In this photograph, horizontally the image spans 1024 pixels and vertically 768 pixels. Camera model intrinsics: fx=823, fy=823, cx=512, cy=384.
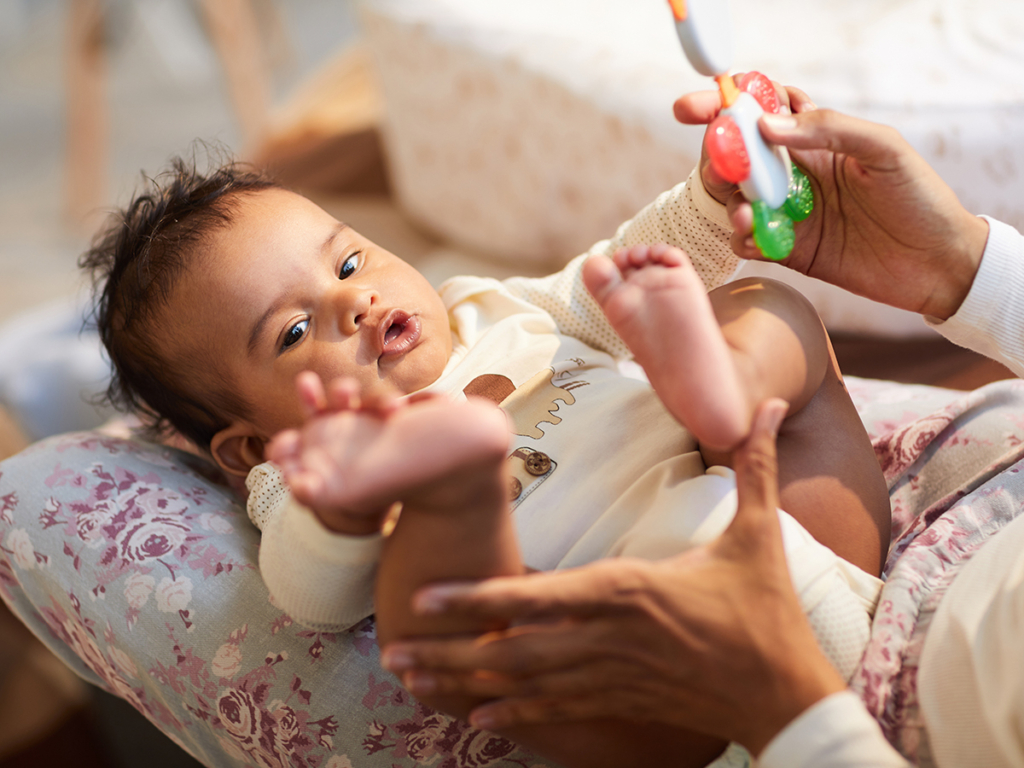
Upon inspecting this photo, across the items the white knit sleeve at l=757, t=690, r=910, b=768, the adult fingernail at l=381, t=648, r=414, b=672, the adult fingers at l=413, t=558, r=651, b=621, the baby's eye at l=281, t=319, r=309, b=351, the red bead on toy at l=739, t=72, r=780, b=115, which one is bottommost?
the white knit sleeve at l=757, t=690, r=910, b=768

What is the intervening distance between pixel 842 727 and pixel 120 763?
5.24 feet

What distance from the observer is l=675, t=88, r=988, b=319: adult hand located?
0.77 meters

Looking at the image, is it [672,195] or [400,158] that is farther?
[400,158]

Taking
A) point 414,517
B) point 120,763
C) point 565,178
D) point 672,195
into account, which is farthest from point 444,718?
point 120,763

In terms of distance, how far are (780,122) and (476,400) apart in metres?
0.37

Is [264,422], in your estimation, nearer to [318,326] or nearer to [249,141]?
[318,326]

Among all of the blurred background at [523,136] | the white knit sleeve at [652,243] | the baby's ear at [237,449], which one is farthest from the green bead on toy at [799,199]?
the baby's ear at [237,449]

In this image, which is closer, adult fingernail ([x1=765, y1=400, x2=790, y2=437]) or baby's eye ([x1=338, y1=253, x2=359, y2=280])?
adult fingernail ([x1=765, y1=400, x2=790, y2=437])

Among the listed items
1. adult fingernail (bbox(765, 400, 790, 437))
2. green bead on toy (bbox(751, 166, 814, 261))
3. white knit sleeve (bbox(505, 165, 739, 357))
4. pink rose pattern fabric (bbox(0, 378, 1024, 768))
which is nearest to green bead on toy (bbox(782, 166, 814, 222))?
green bead on toy (bbox(751, 166, 814, 261))

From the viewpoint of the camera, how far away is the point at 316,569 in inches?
28.2

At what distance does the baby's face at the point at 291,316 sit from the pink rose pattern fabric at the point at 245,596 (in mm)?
175

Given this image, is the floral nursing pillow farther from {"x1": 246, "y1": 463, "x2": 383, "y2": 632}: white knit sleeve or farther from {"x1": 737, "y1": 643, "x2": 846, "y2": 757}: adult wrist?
{"x1": 737, "y1": 643, "x2": 846, "y2": 757}: adult wrist

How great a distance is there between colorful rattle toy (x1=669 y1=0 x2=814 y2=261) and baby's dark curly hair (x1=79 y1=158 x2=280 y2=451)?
22.0 inches

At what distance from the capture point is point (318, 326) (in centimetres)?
91
